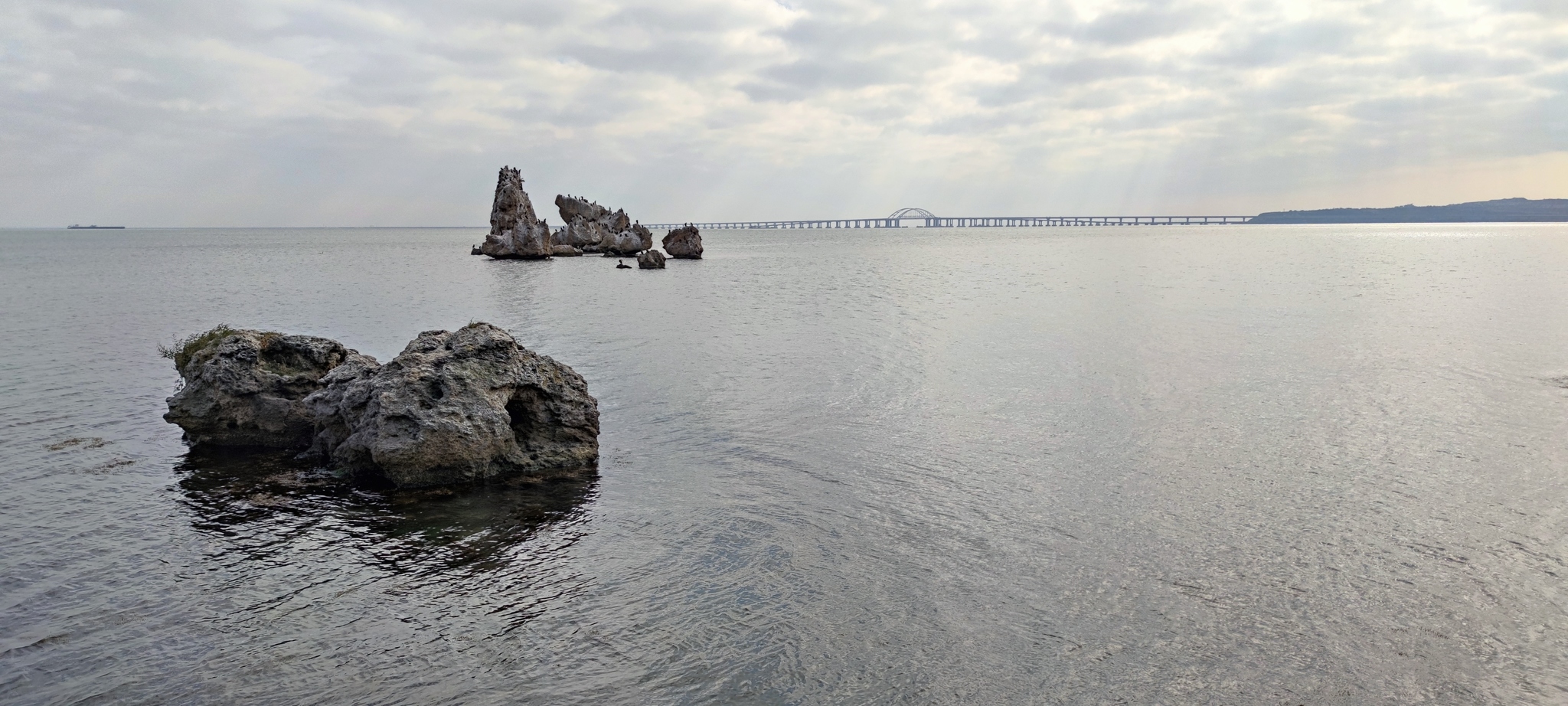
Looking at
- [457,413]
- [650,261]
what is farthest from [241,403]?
[650,261]

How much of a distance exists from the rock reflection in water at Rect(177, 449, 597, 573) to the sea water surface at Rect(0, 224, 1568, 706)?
0.06 m

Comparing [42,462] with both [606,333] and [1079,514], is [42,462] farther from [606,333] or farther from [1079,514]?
[606,333]

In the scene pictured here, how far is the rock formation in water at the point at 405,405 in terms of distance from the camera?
39.5ft

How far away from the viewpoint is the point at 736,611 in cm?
818

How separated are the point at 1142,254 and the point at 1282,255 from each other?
535 inches

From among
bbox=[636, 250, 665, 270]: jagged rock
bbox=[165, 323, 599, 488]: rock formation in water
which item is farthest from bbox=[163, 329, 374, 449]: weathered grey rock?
bbox=[636, 250, 665, 270]: jagged rock

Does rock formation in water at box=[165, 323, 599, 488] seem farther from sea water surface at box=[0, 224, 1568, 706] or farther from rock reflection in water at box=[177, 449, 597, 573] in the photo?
sea water surface at box=[0, 224, 1568, 706]

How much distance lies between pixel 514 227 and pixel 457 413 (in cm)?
8446

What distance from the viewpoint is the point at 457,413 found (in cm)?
1227

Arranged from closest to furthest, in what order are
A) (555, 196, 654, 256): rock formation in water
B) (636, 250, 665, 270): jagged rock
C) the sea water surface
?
the sea water surface, (636, 250, 665, 270): jagged rock, (555, 196, 654, 256): rock formation in water

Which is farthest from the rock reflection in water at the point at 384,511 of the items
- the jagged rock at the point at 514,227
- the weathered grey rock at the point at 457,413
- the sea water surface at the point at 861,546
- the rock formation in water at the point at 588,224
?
the rock formation in water at the point at 588,224

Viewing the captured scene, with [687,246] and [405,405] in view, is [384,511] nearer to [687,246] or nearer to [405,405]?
[405,405]

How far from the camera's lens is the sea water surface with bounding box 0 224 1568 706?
705 centimetres

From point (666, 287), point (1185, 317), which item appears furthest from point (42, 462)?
point (666, 287)
